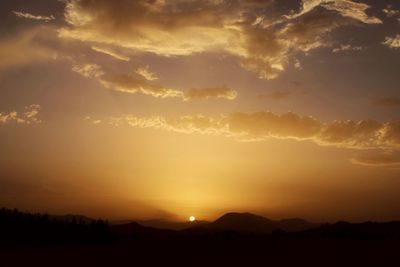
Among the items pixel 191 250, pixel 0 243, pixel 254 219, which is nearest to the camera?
pixel 191 250

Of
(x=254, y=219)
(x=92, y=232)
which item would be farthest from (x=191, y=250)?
(x=254, y=219)

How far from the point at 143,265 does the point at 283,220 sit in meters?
155

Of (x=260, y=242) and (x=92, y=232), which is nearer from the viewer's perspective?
(x=260, y=242)

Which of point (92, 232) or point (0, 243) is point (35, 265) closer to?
point (0, 243)

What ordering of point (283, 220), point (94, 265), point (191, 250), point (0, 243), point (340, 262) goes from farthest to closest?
point (283, 220) < point (0, 243) < point (191, 250) < point (94, 265) < point (340, 262)

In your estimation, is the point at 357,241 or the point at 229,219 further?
the point at 229,219

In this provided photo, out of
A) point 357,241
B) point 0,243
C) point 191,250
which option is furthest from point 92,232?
point 357,241

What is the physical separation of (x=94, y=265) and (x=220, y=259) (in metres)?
5.56

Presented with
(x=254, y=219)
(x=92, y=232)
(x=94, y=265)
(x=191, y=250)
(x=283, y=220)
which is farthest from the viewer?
→ (x=283, y=220)

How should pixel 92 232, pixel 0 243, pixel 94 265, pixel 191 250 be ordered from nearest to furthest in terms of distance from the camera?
1. pixel 94 265
2. pixel 191 250
3. pixel 0 243
4. pixel 92 232

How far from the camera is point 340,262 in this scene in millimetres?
19906

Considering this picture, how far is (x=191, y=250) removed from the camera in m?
25.0

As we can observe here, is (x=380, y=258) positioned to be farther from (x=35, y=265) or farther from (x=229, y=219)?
(x=229, y=219)

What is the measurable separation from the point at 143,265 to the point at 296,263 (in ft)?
21.5
